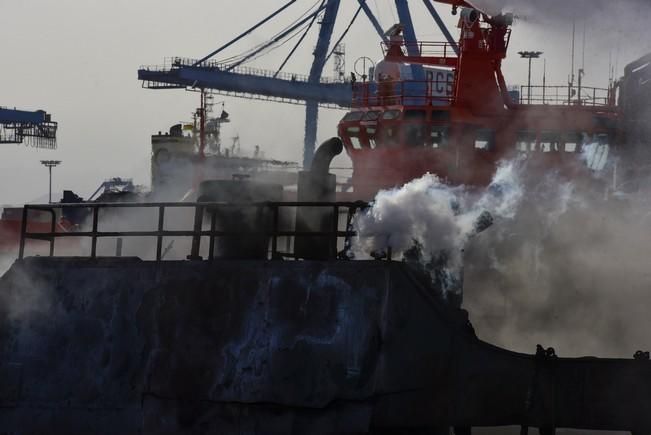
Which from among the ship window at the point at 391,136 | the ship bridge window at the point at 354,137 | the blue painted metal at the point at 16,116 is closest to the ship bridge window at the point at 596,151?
the ship window at the point at 391,136

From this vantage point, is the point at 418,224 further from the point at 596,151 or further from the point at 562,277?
the point at 596,151

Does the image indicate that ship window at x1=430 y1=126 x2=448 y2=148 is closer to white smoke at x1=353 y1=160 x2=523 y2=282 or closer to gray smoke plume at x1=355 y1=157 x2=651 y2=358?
gray smoke plume at x1=355 y1=157 x2=651 y2=358

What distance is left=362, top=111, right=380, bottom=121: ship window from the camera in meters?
21.5

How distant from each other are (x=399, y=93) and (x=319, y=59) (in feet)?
227

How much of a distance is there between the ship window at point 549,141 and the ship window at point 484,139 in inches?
41.2

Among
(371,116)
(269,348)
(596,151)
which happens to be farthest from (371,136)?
(269,348)

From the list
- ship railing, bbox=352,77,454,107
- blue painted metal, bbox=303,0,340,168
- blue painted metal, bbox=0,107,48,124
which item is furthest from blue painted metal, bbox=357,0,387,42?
ship railing, bbox=352,77,454,107

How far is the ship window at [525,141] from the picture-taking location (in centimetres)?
2122

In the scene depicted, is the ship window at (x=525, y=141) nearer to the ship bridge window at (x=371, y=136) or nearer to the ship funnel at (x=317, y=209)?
the ship bridge window at (x=371, y=136)

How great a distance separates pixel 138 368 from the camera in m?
13.1

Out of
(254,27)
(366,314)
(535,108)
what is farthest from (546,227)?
(254,27)

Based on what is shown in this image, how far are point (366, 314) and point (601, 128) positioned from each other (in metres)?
11.3

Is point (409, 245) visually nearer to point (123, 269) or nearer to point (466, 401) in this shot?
point (466, 401)

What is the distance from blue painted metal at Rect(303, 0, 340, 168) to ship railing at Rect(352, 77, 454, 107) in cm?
5868
